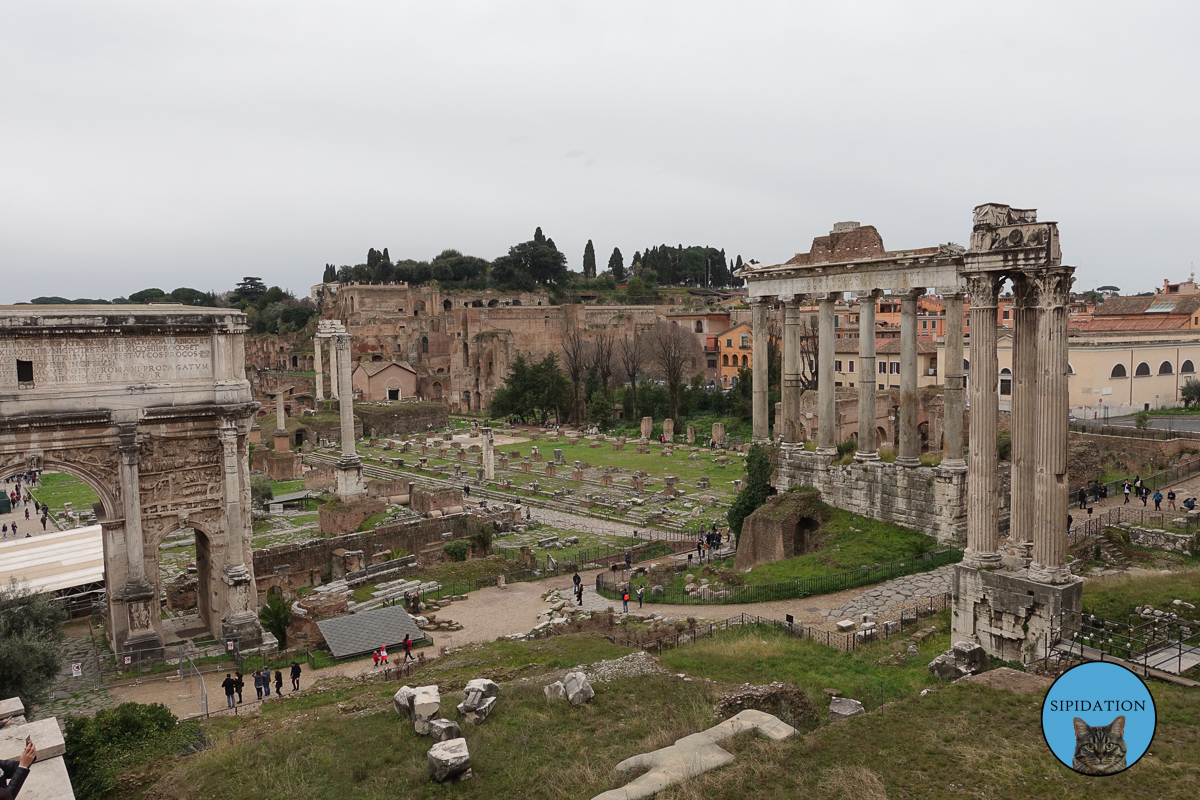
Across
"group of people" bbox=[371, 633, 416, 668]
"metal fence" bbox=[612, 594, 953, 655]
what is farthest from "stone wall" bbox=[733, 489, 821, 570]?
"group of people" bbox=[371, 633, 416, 668]

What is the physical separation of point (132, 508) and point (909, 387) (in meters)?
15.0

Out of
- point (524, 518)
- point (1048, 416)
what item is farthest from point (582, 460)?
point (1048, 416)

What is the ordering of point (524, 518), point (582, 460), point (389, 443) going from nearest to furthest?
point (524, 518), point (582, 460), point (389, 443)

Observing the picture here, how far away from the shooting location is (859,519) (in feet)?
57.7

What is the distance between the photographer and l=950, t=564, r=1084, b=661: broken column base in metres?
9.70

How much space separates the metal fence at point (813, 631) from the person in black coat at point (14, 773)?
787 centimetres

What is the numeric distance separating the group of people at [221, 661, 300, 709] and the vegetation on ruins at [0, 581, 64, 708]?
89.3 inches

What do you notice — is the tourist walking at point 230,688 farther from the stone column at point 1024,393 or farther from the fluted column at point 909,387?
the fluted column at point 909,387

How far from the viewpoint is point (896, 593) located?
47.4 ft

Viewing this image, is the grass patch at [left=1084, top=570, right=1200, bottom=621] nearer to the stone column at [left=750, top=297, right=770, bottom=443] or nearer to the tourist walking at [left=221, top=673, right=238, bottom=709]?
the stone column at [left=750, top=297, right=770, bottom=443]

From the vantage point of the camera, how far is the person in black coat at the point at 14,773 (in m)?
5.97

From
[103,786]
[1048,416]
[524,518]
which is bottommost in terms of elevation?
[524,518]

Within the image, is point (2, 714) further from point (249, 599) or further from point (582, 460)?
point (582, 460)

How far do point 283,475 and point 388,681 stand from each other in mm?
26266
